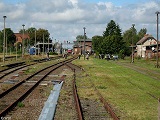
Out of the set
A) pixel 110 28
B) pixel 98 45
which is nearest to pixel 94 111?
pixel 98 45

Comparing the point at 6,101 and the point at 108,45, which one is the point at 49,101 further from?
the point at 108,45

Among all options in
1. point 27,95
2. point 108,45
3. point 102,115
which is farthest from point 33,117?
→ point 108,45

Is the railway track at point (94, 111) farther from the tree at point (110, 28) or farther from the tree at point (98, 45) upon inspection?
the tree at point (110, 28)

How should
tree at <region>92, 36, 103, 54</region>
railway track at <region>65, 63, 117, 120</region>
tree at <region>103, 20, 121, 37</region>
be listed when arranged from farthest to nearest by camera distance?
tree at <region>103, 20, 121, 37</region> → tree at <region>92, 36, 103, 54</region> → railway track at <region>65, 63, 117, 120</region>

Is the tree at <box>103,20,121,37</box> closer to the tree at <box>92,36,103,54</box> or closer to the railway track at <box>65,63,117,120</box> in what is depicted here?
the tree at <box>92,36,103,54</box>

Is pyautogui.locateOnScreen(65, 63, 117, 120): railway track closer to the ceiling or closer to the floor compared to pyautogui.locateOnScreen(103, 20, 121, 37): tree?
closer to the floor

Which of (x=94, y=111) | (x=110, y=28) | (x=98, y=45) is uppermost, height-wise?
(x=110, y=28)

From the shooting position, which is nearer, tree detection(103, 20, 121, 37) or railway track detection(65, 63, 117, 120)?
railway track detection(65, 63, 117, 120)

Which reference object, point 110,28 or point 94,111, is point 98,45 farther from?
point 94,111

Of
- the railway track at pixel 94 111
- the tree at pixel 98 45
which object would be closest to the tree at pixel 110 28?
the tree at pixel 98 45

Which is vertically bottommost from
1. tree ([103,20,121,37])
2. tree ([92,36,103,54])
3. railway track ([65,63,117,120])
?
railway track ([65,63,117,120])

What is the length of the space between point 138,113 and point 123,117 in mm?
869

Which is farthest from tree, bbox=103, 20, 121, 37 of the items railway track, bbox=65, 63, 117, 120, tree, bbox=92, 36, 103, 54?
railway track, bbox=65, 63, 117, 120

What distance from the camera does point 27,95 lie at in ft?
57.8
